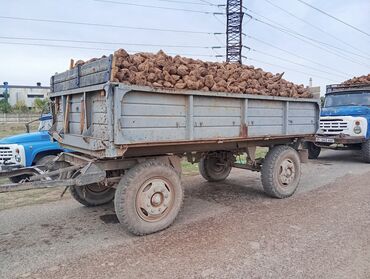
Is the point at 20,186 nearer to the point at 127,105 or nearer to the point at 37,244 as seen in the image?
the point at 37,244

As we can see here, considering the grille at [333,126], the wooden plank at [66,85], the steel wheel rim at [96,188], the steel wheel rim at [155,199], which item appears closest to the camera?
the steel wheel rim at [155,199]

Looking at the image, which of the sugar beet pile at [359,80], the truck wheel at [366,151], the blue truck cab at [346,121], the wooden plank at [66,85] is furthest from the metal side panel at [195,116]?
the sugar beet pile at [359,80]

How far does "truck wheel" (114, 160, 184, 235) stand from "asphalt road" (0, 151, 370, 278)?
0.18 metres

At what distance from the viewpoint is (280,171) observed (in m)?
6.46

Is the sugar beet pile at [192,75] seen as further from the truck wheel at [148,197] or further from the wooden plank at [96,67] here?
the truck wheel at [148,197]

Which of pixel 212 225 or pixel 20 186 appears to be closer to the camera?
pixel 20 186

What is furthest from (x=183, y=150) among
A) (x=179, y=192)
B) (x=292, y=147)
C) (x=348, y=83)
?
(x=348, y=83)

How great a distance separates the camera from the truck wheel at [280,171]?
630 centimetres

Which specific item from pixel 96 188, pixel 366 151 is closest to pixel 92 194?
pixel 96 188

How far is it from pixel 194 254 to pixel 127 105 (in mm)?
1903

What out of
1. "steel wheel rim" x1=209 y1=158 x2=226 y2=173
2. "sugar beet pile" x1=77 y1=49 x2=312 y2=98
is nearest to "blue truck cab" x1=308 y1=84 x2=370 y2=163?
"steel wheel rim" x1=209 y1=158 x2=226 y2=173

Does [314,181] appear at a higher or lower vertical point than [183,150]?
lower

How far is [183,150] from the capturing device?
505 cm

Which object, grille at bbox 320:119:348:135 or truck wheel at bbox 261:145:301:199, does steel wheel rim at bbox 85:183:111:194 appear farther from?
grille at bbox 320:119:348:135
